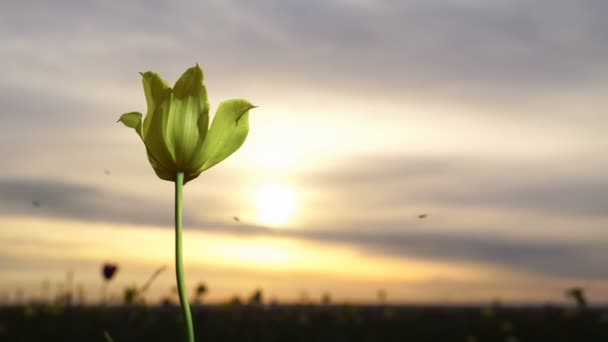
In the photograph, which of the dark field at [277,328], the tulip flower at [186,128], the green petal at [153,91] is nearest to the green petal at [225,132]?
the tulip flower at [186,128]

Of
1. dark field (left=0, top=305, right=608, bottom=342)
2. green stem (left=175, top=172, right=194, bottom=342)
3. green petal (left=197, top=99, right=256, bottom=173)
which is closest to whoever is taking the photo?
green stem (left=175, top=172, right=194, bottom=342)

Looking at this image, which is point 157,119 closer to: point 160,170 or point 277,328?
point 160,170

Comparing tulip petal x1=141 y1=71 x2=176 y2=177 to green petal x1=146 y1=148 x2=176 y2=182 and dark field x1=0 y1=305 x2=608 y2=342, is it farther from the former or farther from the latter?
dark field x1=0 y1=305 x2=608 y2=342

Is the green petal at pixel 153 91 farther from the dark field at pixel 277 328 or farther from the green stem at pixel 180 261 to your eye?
the dark field at pixel 277 328

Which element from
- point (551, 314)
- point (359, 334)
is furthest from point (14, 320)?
point (551, 314)

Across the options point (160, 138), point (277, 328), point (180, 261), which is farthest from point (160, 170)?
point (277, 328)

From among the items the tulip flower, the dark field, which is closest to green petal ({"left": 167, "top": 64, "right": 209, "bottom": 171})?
the tulip flower
